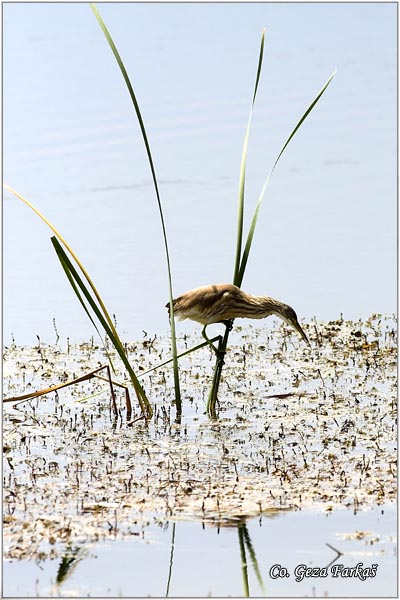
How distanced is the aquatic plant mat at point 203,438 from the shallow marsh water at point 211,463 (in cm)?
1

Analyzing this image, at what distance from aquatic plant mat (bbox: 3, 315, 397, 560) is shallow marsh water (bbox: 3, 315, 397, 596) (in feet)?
0.04

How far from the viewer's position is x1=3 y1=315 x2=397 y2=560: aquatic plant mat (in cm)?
568

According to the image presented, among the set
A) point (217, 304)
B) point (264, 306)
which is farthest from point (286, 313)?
point (217, 304)

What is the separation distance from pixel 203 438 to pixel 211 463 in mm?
485

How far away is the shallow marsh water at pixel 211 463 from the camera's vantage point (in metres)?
5.22

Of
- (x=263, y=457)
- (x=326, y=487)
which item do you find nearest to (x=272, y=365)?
(x=263, y=457)

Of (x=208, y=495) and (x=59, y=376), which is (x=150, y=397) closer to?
(x=59, y=376)

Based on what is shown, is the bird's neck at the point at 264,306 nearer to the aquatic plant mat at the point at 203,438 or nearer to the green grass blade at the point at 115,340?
the aquatic plant mat at the point at 203,438

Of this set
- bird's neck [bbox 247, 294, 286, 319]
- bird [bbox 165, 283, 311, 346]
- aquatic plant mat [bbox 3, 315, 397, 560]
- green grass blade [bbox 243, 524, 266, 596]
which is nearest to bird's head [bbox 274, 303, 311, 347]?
bird's neck [bbox 247, 294, 286, 319]

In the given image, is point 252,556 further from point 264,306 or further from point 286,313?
point 286,313

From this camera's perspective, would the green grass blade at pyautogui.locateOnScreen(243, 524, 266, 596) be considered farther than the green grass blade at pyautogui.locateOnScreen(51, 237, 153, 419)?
No

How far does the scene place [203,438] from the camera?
6855mm

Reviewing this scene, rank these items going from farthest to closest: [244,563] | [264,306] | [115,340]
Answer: [264,306] < [115,340] < [244,563]

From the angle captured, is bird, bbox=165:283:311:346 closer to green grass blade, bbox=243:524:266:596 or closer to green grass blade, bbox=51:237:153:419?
green grass blade, bbox=51:237:153:419
